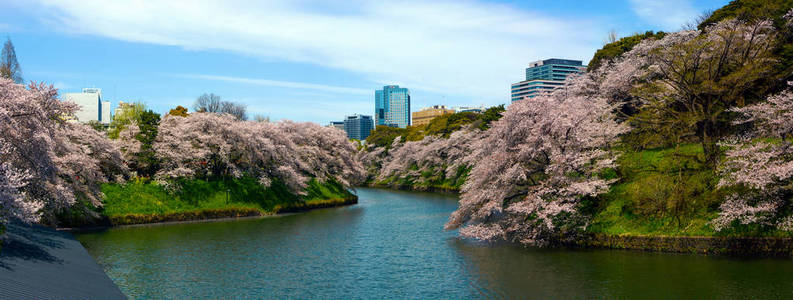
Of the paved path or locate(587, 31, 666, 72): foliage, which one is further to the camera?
locate(587, 31, 666, 72): foliage

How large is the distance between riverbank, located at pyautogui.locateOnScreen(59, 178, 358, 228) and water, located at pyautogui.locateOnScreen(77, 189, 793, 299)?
4205 mm

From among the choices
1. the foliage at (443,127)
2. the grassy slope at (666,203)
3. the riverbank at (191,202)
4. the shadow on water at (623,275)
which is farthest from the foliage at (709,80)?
the foliage at (443,127)

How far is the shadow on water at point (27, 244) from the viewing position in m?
21.7

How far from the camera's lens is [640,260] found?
31.8 metres

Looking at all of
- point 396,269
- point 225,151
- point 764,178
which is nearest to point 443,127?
point 225,151

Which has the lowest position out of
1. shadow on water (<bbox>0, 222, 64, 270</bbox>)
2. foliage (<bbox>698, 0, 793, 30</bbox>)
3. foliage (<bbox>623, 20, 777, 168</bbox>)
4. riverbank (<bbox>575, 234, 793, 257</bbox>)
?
riverbank (<bbox>575, 234, 793, 257</bbox>)

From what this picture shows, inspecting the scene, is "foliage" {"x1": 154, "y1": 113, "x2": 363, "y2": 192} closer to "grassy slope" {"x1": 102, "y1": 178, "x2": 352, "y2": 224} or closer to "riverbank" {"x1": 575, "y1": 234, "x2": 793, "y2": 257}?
"grassy slope" {"x1": 102, "y1": 178, "x2": 352, "y2": 224}

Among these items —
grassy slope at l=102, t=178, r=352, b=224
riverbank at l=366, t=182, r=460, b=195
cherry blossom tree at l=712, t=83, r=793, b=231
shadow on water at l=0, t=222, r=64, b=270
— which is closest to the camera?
shadow on water at l=0, t=222, r=64, b=270

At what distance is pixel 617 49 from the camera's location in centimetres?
7075

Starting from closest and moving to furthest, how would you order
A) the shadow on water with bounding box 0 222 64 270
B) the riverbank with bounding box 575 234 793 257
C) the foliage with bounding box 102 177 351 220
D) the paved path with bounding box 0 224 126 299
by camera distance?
the paved path with bounding box 0 224 126 299 → the shadow on water with bounding box 0 222 64 270 → the riverbank with bounding box 575 234 793 257 → the foliage with bounding box 102 177 351 220

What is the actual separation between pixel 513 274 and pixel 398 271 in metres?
6.95

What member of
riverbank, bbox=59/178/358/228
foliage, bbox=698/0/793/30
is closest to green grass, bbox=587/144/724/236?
foliage, bbox=698/0/793/30

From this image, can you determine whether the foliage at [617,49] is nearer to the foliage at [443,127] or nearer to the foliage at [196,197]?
the foliage at [443,127]

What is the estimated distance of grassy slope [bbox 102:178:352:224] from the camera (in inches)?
2034
